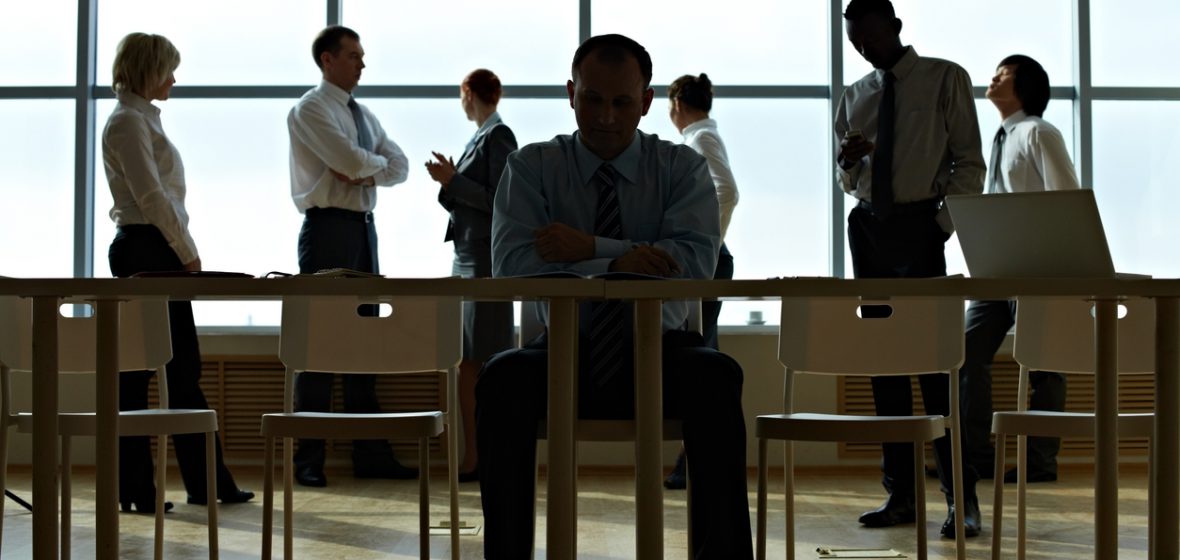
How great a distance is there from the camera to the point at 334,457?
5129mm

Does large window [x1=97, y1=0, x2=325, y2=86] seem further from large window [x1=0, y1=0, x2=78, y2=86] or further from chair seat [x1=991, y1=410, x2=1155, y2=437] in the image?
chair seat [x1=991, y1=410, x2=1155, y2=437]

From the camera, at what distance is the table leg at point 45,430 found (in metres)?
1.91

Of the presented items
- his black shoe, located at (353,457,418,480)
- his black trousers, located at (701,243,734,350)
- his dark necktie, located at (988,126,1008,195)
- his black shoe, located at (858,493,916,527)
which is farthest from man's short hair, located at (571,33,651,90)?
his black shoe, located at (353,457,418,480)

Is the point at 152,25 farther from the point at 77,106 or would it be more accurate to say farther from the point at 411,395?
the point at 411,395

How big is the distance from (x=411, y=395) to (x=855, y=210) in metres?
2.38

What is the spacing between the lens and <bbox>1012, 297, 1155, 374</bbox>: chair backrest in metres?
2.77

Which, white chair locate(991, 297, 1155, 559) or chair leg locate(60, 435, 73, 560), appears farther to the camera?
white chair locate(991, 297, 1155, 559)

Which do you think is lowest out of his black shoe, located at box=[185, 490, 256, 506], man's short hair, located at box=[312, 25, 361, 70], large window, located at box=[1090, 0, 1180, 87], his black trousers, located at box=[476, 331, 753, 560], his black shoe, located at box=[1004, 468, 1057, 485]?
his black shoe, located at box=[1004, 468, 1057, 485]

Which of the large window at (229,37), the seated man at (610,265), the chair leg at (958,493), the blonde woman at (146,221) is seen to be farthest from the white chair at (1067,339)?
the large window at (229,37)

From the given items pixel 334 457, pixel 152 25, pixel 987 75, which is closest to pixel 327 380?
pixel 334 457

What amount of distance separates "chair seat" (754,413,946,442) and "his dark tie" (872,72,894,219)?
1.26m

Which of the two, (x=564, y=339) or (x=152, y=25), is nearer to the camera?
(x=564, y=339)

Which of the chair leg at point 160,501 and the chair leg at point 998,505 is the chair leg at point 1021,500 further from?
the chair leg at point 160,501

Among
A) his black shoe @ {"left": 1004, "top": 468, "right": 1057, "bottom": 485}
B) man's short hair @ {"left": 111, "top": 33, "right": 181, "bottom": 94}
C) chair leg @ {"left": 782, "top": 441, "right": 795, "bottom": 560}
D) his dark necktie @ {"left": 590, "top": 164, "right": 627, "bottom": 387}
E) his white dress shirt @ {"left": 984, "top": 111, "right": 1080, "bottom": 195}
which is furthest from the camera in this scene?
his black shoe @ {"left": 1004, "top": 468, "right": 1057, "bottom": 485}
